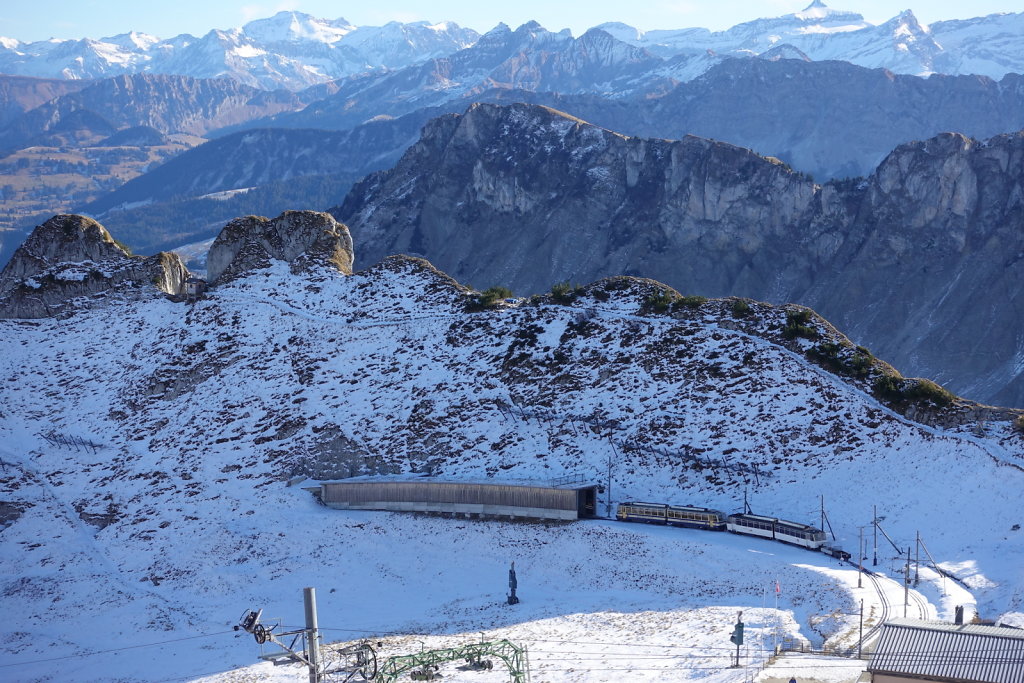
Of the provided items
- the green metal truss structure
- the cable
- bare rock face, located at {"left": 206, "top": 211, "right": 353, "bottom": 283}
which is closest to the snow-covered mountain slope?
the cable

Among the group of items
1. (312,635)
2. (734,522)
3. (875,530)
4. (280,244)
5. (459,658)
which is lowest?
(459,658)

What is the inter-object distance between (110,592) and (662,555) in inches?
1431

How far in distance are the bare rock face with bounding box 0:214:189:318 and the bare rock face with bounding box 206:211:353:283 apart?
4660 millimetres

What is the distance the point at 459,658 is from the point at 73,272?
84677 millimetres

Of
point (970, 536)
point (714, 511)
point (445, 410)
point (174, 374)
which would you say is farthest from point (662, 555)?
point (174, 374)

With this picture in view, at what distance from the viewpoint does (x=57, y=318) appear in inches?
5094

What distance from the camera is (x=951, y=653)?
5222cm

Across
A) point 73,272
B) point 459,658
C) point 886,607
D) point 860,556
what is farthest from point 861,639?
point 73,272

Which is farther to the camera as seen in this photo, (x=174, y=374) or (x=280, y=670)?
(x=174, y=374)

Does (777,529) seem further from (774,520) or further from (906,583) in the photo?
(906,583)

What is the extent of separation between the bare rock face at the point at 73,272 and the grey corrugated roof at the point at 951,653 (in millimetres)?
94308

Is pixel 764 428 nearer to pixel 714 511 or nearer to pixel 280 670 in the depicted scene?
pixel 714 511

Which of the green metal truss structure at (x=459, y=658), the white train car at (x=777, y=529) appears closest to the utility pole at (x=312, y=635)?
the green metal truss structure at (x=459, y=658)

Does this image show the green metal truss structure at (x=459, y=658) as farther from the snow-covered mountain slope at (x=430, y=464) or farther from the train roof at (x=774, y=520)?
the train roof at (x=774, y=520)
